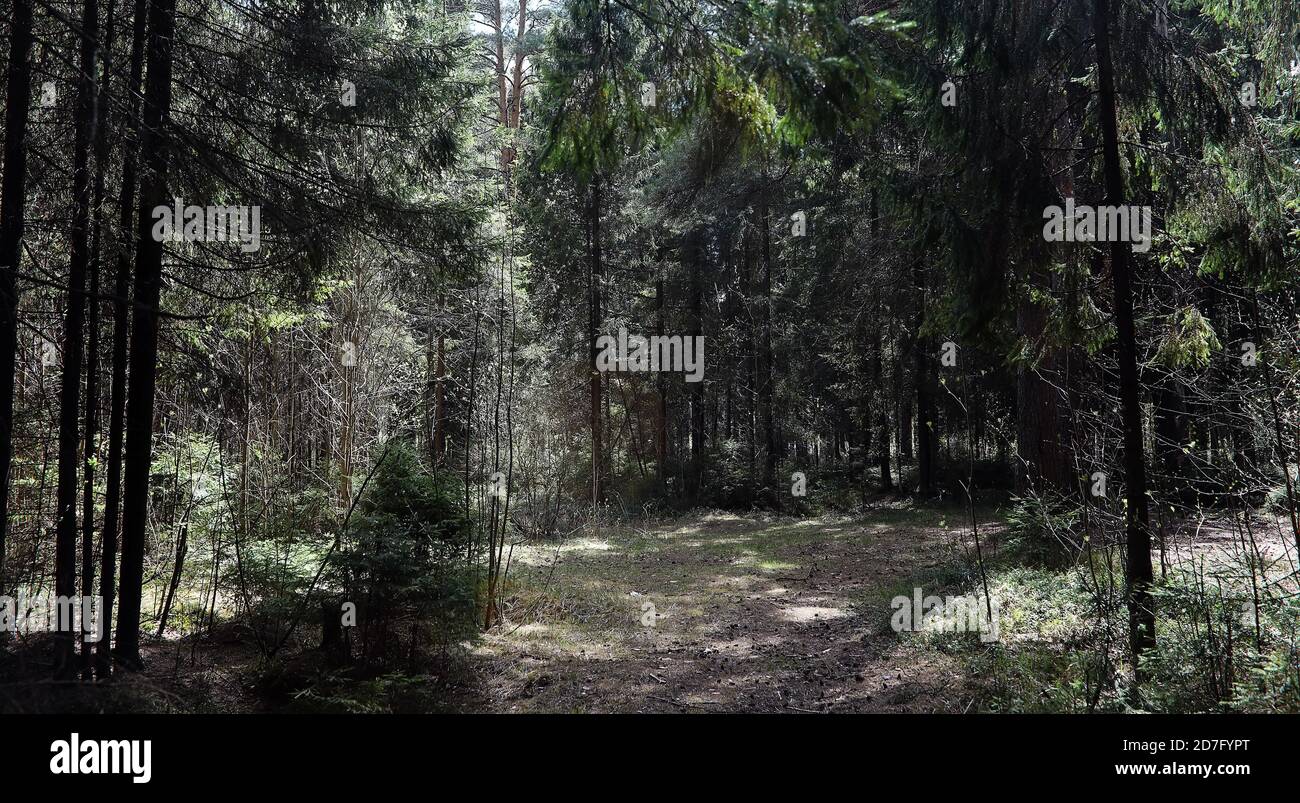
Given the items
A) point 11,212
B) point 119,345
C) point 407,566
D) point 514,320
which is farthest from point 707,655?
point 11,212

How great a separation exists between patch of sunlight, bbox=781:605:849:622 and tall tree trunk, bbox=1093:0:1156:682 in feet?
11.2

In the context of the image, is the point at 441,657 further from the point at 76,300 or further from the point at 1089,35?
the point at 1089,35

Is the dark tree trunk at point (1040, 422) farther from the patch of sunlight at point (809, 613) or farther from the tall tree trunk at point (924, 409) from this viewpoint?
the tall tree trunk at point (924, 409)

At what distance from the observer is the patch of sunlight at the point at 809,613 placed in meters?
7.75

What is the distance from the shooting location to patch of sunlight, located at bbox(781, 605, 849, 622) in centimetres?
775

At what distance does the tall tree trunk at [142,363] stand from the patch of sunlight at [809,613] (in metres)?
6.08

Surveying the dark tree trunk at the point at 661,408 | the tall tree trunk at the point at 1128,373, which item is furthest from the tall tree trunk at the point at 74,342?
the dark tree trunk at the point at 661,408

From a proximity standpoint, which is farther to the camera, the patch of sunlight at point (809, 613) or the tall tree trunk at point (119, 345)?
the patch of sunlight at point (809, 613)

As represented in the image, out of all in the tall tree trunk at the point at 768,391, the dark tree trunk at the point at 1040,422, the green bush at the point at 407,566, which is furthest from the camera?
the tall tree trunk at the point at 768,391

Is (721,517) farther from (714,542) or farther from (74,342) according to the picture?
(74,342)

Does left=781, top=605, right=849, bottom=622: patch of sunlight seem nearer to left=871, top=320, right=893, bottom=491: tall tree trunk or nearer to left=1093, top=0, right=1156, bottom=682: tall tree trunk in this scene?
left=1093, top=0, right=1156, bottom=682: tall tree trunk
